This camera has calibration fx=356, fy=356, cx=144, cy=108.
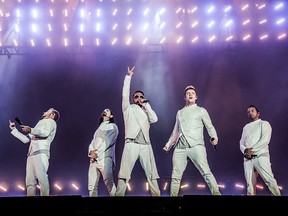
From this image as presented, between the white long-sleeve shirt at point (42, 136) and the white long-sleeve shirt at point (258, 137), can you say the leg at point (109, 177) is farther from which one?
the white long-sleeve shirt at point (258, 137)

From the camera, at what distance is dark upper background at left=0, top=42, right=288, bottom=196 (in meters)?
9.09

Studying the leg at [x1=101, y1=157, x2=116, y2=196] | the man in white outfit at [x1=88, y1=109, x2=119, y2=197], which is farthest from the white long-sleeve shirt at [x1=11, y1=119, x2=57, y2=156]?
the leg at [x1=101, y1=157, x2=116, y2=196]

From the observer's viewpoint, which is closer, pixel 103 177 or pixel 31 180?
pixel 31 180

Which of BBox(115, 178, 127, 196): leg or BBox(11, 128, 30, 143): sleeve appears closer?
BBox(115, 178, 127, 196): leg

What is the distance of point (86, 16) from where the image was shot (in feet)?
30.1

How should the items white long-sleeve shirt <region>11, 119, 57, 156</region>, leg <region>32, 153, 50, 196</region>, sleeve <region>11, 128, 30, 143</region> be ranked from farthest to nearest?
sleeve <region>11, 128, 30, 143</region> < white long-sleeve shirt <region>11, 119, 57, 156</region> < leg <region>32, 153, 50, 196</region>

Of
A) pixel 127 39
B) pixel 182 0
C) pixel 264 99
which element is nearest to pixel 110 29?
pixel 127 39

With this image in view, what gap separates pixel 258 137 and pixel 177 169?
1.72 meters

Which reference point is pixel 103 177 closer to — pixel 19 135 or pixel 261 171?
pixel 19 135

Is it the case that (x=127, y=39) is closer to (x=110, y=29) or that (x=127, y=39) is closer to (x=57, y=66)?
(x=110, y=29)

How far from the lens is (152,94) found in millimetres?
9477

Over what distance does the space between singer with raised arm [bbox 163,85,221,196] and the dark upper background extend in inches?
128
